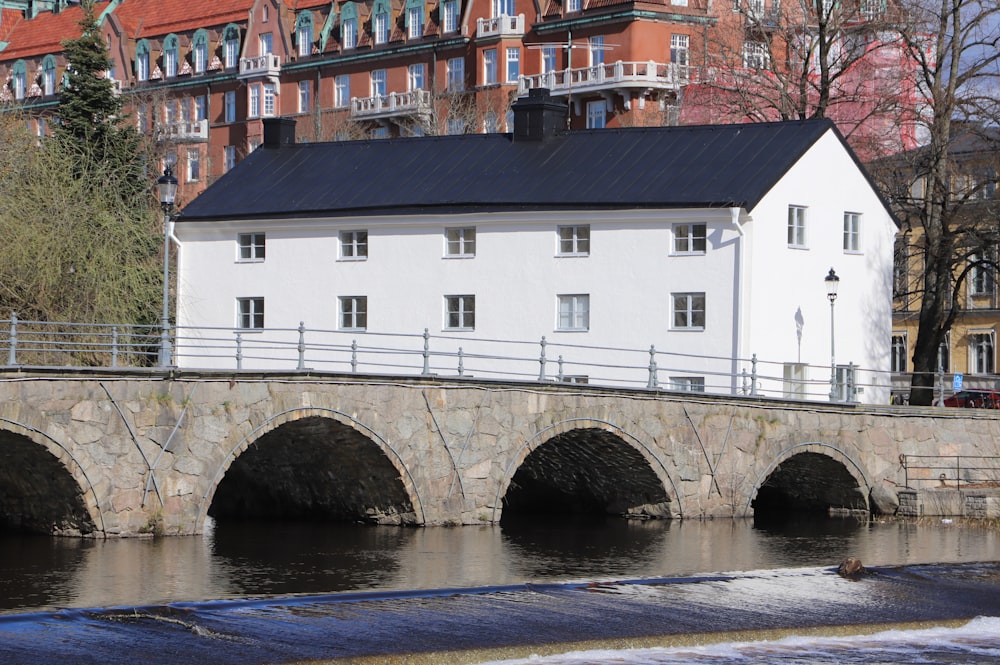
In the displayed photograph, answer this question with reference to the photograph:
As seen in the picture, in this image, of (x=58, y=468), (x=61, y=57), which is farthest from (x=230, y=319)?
(x=61, y=57)

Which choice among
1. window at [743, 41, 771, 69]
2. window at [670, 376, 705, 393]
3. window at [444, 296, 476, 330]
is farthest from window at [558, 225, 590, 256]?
window at [743, 41, 771, 69]

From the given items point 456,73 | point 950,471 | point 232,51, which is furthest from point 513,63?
point 950,471

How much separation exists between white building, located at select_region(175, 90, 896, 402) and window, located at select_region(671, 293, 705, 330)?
5 centimetres

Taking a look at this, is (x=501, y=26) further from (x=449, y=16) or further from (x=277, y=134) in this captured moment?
(x=277, y=134)

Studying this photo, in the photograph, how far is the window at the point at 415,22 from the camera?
9106 cm

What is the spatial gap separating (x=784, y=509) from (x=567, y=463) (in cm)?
683

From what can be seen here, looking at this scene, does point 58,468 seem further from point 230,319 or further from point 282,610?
point 230,319

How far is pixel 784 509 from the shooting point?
145ft

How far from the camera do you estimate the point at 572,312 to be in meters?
46.8

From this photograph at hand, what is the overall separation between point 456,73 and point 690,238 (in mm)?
44359

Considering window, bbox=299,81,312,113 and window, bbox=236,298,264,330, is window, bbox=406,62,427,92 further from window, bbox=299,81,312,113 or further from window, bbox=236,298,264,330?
window, bbox=236,298,264,330

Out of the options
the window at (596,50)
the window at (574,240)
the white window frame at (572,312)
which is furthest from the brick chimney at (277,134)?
the window at (596,50)

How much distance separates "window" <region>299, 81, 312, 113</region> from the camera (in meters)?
96.7

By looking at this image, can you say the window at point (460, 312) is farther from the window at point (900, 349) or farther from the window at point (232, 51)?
the window at point (232, 51)
